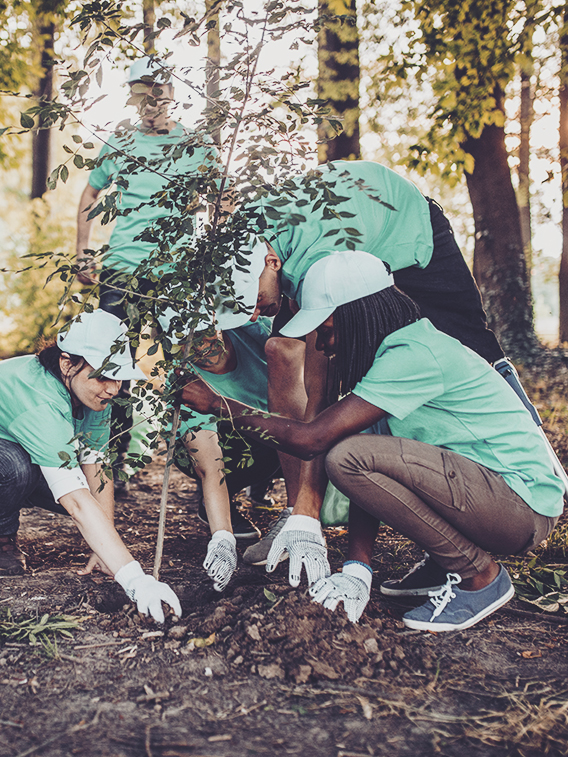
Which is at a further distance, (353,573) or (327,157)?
(327,157)

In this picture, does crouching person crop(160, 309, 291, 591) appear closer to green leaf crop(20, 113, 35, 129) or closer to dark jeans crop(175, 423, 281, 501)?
dark jeans crop(175, 423, 281, 501)

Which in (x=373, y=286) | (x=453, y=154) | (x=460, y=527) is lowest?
(x=460, y=527)

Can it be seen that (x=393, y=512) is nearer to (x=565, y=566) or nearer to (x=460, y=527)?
(x=460, y=527)

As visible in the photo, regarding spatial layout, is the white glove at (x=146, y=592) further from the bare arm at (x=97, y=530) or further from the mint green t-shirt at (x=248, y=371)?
the mint green t-shirt at (x=248, y=371)

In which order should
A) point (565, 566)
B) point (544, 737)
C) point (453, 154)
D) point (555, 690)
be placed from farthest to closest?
1. point (453, 154)
2. point (565, 566)
3. point (555, 690)
4. point (544, 737)

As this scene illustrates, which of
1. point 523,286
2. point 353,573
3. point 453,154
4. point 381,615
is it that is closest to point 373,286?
point 353,573

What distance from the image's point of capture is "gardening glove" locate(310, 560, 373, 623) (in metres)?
2.05

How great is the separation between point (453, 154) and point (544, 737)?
15.5ft

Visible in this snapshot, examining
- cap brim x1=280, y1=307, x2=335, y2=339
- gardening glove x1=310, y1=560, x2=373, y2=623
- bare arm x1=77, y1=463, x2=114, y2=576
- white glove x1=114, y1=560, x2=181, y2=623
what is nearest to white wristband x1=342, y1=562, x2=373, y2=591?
gardening glove x1=310, y1=560, x2=373, y2=623

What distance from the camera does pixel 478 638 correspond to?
209 cm

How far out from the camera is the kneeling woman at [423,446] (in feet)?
6.88

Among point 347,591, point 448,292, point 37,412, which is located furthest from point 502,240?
point 37,412

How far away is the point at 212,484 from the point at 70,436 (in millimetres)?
662

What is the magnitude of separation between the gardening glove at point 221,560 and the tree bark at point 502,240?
4.86 metres
